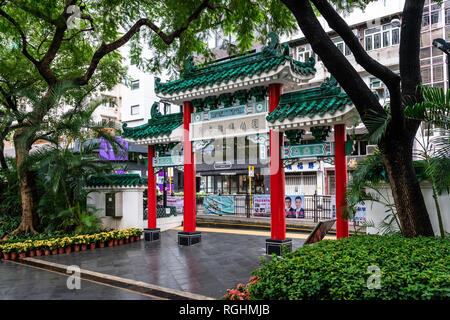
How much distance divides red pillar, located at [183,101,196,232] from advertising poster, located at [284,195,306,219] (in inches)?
244

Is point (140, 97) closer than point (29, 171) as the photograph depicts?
No

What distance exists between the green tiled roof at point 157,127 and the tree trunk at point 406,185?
24.5 ft

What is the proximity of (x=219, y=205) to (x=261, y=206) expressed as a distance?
92.9 inches

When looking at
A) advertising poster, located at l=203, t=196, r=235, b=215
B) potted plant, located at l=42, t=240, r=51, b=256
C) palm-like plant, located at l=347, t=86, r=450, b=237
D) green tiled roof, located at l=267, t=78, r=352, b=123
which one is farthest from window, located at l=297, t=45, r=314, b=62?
potted plant, located at l=42, t=240, r=51, b=256

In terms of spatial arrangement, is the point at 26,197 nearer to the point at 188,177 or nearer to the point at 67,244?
the point at 67,244

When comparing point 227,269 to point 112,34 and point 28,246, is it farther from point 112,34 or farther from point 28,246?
point 112,34

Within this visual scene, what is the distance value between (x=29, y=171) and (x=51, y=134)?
1.50 m

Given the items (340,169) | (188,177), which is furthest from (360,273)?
(188,177)

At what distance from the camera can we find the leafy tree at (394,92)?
515cm

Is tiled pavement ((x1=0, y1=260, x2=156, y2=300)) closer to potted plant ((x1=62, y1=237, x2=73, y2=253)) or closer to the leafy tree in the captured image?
potted plant ((x1=62, y1=237, x2=73, y2=253))

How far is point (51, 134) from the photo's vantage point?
39.7 feet

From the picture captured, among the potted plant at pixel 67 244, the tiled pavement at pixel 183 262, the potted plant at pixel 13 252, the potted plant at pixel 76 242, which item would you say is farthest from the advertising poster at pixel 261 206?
the potted plant at pixel 13 252

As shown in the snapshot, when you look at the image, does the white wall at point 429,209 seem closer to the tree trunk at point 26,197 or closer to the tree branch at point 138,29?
the tree branch at point 138,29
